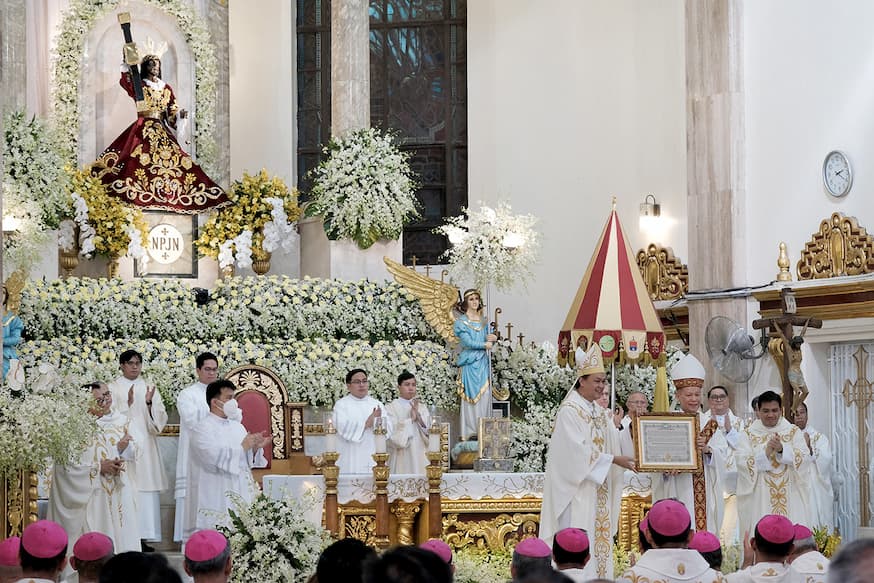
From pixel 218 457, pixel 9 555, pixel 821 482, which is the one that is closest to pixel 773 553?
pixel 9 555

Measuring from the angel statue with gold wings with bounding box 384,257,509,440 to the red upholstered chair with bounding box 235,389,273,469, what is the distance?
2.15 m

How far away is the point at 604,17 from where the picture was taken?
69.9ft

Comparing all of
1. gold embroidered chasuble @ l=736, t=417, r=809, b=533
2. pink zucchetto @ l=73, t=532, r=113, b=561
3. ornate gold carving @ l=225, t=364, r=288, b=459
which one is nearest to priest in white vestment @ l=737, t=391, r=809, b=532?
gold embroidered chasuble @ l=736, t=417, r=809, b=533

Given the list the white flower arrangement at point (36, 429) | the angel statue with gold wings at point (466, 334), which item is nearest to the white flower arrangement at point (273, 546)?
the white flower arrangement at point (36, 429)

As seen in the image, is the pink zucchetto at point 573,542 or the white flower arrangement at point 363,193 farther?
the white flower arrangement at point 363,193

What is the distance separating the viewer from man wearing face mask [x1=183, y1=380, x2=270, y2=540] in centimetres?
1294

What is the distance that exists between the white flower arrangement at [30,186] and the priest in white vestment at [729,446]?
745 cm

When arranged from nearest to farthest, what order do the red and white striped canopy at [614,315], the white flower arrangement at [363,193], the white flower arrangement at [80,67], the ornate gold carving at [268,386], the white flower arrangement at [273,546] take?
the white flower arrangement at [273,546] < the red and white striped canopy at [614,315] < the ornate gold carving at [268,386] < the white flower arrangement at [363,193] < the white flower arrangement at [80,67]

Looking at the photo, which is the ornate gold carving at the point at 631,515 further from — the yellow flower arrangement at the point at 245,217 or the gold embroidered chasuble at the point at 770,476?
the yellow flower arrangement at the point at 245,217

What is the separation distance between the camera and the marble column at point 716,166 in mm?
17531

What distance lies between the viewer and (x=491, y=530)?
12.4m

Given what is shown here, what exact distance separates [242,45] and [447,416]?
8163 millimetres

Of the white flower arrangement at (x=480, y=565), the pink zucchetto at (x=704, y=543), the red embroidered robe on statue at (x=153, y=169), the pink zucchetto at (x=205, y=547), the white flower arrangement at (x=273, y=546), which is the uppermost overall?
the red embroidered robe on statue at (x=153, y=169)

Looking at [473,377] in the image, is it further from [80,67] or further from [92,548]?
[92,548]
